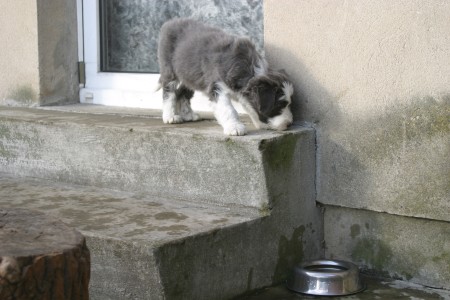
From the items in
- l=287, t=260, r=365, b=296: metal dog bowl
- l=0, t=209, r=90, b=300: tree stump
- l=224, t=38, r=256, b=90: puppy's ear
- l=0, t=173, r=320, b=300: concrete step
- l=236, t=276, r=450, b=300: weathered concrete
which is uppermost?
l=224, t=38, r=256, b=90: puppy's ear

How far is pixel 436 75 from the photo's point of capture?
430cm

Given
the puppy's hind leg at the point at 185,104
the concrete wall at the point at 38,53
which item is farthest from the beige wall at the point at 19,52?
the puppy's hind leg at the point at 185,104

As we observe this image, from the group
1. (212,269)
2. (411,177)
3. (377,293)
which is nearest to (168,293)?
(212,269)

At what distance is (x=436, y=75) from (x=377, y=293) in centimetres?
121

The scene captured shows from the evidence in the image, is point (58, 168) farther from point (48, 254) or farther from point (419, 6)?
point (48, 254)

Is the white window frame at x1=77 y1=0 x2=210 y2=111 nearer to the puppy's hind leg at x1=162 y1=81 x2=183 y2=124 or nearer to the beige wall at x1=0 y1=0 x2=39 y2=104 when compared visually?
the beige wall at x1=0 y1=0 x2=39 y2=104

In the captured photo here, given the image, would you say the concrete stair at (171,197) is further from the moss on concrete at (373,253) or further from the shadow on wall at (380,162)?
the moss on concrete at (373,253)

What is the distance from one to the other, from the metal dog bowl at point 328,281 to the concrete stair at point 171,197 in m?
0.19

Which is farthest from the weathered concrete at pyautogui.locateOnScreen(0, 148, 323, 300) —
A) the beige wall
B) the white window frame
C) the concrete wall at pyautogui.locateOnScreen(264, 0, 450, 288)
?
the beige wall

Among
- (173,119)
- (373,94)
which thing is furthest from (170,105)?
(373,94)

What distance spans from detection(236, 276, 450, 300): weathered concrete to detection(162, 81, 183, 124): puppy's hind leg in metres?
1.33

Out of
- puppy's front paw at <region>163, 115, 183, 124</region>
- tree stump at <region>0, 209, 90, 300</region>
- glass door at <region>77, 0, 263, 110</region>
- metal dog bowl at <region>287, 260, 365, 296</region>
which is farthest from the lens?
Result: glass door at <region>77, 0, 263, 110</region>

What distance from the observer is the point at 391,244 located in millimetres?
4613

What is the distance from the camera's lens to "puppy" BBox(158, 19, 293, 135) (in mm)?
4688
